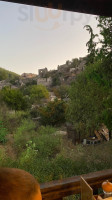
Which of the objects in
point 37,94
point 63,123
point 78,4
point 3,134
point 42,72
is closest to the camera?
point 78,4

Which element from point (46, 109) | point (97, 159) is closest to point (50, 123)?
point (46, 109)

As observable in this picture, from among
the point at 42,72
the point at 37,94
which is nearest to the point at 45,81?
the point at 42,72

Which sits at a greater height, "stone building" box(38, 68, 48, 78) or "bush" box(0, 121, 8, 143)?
"stone building" box(38, 68, 48, 78)

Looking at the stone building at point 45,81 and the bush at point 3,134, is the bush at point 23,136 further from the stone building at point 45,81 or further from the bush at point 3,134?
the stone building at point 45,81

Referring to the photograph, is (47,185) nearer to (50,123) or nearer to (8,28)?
(50,123)

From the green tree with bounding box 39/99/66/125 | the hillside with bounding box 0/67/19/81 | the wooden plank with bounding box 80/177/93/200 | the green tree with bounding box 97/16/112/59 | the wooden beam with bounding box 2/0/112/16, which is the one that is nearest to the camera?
the wooden beam with bounding box 2/0/112/16

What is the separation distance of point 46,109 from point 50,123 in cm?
91

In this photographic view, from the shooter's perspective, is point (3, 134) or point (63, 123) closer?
point (3, 134)

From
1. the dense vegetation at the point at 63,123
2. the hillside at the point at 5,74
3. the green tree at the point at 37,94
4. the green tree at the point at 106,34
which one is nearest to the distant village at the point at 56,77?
the hillside at the point at 5,74

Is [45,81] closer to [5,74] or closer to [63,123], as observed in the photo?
[5,74]

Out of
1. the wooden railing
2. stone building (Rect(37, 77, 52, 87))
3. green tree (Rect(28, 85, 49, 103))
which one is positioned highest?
stone building (Rect(37, 77, 52, 87))

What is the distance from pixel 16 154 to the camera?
844 cm

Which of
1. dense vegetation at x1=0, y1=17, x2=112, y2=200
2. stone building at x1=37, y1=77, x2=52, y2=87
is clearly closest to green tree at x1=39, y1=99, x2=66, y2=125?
dense vegetation at x1=0, y1=17, x2=112, y2=200

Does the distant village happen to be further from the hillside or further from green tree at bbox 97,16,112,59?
green tree at bbox 97,16,112,59
